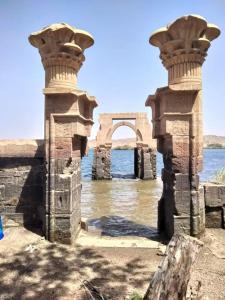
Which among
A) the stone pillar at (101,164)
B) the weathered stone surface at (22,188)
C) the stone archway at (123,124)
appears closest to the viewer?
the weathered stone surface at (22,188)

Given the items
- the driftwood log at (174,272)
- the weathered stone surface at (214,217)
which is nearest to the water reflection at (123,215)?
the weathered stone surface at (214,217)

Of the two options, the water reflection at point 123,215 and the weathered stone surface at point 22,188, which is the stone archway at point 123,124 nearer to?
the water reflection at point 123,215

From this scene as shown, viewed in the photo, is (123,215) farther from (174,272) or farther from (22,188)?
(174,272)

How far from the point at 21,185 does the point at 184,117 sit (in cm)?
371

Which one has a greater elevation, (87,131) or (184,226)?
(87,131)

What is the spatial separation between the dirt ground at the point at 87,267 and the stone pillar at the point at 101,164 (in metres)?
18.7

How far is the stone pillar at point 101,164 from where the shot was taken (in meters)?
25.0

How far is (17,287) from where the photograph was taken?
161 inches

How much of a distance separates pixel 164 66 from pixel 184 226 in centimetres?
327

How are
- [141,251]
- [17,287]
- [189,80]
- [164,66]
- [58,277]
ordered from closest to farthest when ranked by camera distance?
1. [17,287]
2. [58,277]
3. [141,251]
4. [189,80]
5. [164,66]

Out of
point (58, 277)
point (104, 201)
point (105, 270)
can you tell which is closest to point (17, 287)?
point (58, 277)

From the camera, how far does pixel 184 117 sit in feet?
19.8

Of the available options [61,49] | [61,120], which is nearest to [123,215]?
[61,120]

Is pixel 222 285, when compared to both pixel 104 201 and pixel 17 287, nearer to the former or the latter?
pixel 17 287
